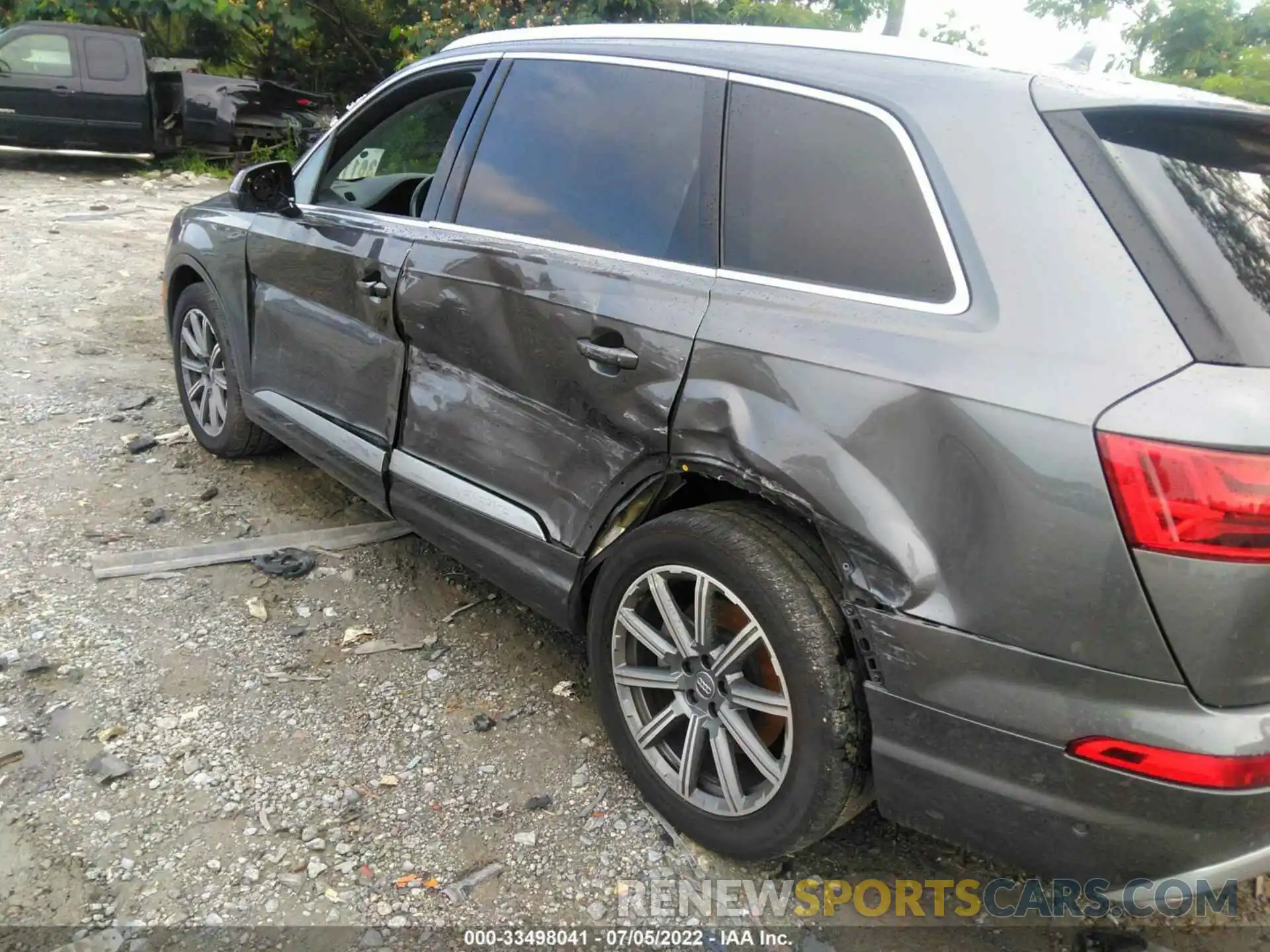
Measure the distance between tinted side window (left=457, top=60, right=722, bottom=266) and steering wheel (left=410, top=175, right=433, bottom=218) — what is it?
0.25 m


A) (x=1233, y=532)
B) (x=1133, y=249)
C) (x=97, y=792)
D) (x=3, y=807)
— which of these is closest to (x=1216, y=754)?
(x=1233, y=532)

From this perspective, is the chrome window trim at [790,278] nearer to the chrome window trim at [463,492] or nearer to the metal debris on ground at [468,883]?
the chrome window trim at [463,492]

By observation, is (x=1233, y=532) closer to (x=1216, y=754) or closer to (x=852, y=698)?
(x=1216, y=754)

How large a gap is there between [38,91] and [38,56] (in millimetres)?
496

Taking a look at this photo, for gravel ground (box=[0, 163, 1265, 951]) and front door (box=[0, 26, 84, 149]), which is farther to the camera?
front door (box=[0, 26, 84, 149])

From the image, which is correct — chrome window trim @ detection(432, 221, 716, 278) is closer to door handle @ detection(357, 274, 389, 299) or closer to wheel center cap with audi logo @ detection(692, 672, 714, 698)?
door handle @ detection(357, 274, 389, 299)

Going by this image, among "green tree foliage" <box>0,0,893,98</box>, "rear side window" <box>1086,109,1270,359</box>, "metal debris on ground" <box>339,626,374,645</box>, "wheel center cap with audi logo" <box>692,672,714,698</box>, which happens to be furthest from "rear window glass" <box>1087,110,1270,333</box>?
"green tree foliage" <box>0,0,893,98</box>

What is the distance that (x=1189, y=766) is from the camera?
5.67 ft

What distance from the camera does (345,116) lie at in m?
3.80

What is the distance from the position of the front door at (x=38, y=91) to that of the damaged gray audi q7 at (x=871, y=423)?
39.8 feet

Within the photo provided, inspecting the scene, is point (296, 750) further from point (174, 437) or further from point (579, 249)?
point (174, 437)

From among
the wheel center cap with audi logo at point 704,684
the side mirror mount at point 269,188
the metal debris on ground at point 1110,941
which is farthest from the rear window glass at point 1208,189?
the side mirror mount at point 269,188

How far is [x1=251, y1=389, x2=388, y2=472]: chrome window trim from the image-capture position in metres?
3.42

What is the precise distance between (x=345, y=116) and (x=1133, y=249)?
298 centimetres
